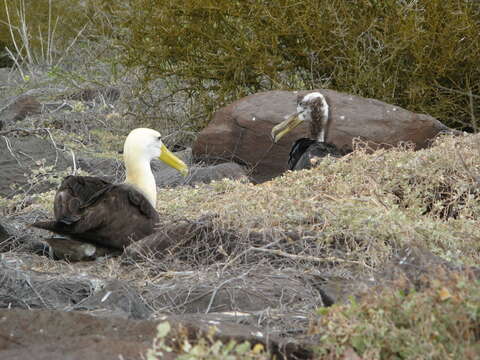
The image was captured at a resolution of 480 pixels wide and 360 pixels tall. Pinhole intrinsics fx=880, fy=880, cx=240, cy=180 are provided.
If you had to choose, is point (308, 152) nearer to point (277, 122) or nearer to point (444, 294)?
point (277, 122)

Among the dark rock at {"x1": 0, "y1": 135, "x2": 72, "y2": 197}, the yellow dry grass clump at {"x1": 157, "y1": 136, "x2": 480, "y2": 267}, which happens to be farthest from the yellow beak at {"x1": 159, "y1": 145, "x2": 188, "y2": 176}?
the dark rock at {"x1": 0, "y1": 135, "x2": 72, "y2": 197}

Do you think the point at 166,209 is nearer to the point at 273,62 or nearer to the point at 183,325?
the point at 183,325

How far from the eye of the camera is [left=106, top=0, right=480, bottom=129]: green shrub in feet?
29.9

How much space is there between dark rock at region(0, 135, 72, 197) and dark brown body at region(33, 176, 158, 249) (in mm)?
1729

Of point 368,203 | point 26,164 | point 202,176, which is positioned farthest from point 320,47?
point 368,203

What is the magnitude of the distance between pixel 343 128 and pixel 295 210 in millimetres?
3253

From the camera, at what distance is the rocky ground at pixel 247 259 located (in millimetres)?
2783

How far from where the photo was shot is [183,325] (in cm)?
274

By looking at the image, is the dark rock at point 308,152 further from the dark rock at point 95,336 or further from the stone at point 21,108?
the stone at point 21,108

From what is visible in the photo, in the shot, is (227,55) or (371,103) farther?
(227,55)

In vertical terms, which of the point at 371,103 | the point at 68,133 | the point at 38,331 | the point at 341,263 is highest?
the point at 38,331

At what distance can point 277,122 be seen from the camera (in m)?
8.30

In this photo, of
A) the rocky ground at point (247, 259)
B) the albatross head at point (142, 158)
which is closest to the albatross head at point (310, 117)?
the rocky ground at point (247, 259)

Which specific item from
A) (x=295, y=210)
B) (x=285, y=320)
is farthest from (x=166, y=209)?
(x=285, y=320)
